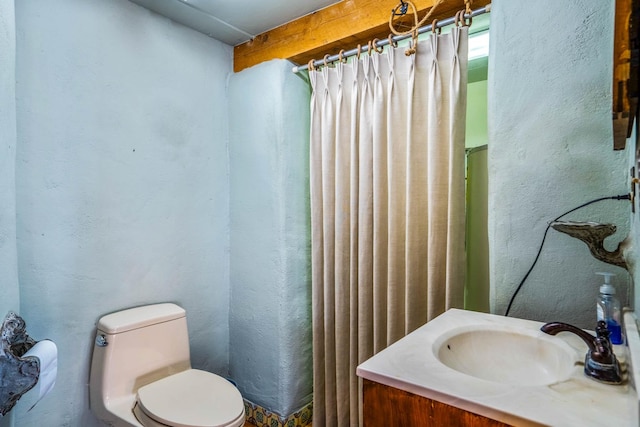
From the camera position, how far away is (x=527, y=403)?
656 millimetres

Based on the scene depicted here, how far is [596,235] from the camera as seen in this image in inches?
39.1

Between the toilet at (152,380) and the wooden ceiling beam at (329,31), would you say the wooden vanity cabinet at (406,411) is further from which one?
the wooden ceiling beam at (329,31)

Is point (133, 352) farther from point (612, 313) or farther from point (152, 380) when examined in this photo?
point (612, 313)

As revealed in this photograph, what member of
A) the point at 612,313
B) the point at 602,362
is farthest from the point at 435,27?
the point at 602,362

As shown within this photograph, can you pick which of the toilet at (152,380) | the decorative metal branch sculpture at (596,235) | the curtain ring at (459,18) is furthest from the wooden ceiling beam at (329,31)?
the toilet at (152,380)

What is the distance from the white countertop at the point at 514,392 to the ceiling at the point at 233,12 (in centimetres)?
161

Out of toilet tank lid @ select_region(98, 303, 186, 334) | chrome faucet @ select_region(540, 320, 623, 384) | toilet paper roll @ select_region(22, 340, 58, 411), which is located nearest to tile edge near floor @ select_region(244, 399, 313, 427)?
toilet tank lid @ select_region(98, 303, 186, 334)

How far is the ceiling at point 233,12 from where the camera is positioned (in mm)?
1725

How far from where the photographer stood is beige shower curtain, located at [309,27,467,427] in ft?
4.98

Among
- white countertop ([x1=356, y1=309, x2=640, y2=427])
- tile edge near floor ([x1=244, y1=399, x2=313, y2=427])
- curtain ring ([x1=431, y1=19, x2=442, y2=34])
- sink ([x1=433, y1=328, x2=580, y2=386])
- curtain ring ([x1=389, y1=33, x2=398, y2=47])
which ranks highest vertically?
curtain ring ([x1=431, y1=19, x2=442, y2=34])

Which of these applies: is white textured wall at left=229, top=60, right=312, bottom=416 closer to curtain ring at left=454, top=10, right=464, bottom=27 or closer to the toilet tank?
the toilet tank

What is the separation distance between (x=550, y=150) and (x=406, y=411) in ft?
3.11

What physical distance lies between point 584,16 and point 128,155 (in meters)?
1.86

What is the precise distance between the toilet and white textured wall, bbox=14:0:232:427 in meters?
0.14
